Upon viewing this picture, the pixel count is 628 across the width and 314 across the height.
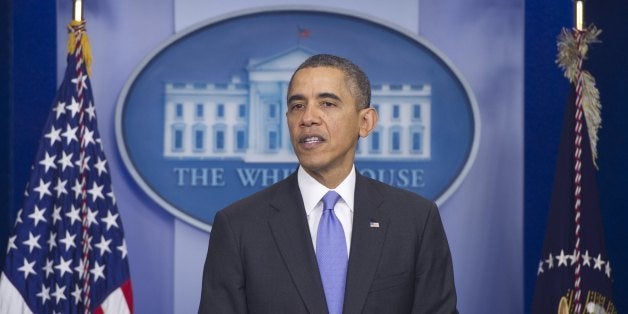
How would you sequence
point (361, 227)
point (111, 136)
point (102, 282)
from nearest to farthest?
1. point (361, 227)
2. point (102, 282)
3. point (111, 136)

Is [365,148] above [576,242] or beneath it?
above

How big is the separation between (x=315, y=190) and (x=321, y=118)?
172 mm

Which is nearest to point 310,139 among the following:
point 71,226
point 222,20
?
point 71,226

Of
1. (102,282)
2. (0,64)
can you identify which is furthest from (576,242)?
(0,64)

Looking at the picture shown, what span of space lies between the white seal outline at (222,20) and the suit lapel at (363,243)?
155cm

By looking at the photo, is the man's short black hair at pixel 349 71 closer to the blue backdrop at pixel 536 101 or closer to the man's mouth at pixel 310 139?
the man's mouth at pixel 310 139

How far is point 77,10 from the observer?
11.3 ft

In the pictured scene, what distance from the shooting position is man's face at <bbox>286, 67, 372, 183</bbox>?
218cm

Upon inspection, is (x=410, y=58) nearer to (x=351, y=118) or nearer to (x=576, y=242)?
(x=576, y=242)

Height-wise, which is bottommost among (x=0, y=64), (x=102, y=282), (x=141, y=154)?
(x=102, y=282)

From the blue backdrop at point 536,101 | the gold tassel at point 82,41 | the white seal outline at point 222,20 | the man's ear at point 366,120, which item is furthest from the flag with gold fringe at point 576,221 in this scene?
the gold tassel at point 82,41

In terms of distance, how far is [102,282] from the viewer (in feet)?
11.4

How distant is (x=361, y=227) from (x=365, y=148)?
64.5 inches

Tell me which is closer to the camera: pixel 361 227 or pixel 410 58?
pixel 361 227
